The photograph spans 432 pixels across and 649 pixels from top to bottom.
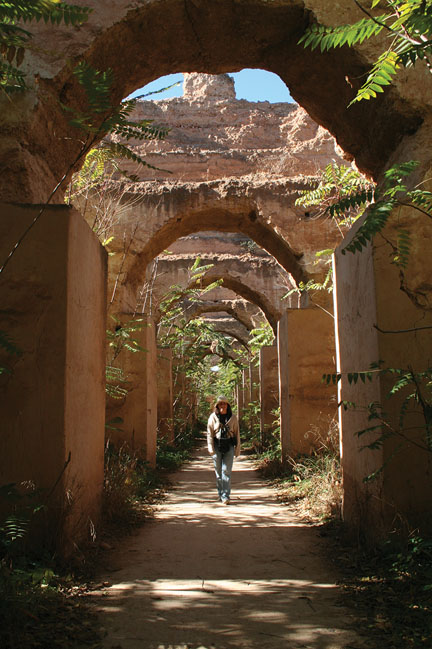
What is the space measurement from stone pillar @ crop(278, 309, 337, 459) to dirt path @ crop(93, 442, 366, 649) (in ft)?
8.33

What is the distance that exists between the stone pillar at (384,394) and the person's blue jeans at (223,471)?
262 centimetres

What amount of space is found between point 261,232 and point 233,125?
35179mm

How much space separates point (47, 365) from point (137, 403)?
16.1 ft

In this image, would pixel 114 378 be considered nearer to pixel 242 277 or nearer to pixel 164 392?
pixel 164 392

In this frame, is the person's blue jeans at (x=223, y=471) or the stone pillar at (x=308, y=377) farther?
the stone pillar at (x=308, y=377)

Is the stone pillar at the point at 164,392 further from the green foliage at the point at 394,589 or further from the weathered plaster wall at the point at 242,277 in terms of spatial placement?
the green foliage at the point at 394,589

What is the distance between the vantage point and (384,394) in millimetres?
Answer: 3842

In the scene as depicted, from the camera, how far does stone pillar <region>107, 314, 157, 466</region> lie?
844 cm

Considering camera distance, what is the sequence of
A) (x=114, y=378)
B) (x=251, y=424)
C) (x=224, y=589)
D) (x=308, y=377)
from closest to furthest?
(x=224, y=589) < (x=114, y=378) < (x=308, y=377) < (x=251, y=424)

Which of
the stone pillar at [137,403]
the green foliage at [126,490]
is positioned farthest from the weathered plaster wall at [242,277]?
the green foliage at [126,490]

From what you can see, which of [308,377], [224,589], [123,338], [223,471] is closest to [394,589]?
[224,589]

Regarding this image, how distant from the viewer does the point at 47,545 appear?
3.54m

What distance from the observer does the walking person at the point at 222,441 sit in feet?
23.4

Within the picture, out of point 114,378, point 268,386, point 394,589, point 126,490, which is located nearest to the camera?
point 394,589
